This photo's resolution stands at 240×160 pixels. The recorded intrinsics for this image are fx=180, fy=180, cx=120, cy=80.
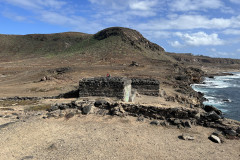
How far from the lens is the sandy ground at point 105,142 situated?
6.80 m

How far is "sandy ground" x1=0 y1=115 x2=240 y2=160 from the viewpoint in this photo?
22.3ft

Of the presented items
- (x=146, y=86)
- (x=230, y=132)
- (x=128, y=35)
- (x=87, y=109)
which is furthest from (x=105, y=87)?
(x=128, y=35)

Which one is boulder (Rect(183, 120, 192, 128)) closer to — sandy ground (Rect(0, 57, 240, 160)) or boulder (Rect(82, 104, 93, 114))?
sandy ground (Rect(0, 57, 240, 160))

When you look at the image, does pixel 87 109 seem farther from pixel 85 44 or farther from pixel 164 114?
pixel 85 44

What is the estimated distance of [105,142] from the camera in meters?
7.66

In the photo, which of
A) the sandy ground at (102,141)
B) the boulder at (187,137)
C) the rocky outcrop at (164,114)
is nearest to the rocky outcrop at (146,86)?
the rocky outcrop at (164,114)

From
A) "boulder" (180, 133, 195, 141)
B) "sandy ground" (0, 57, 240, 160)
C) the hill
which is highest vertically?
the hill

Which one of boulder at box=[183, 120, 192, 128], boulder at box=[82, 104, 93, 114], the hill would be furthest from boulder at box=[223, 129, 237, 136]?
the hill

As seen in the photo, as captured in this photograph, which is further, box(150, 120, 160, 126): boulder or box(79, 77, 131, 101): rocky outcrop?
box(79, 77, 131, 101): rocky outcrop

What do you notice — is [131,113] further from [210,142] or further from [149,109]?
[210,142]

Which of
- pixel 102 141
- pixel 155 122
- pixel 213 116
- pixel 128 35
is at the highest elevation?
pixel 128 35

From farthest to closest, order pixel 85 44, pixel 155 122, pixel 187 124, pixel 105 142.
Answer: pixel 85 44, pixel 155 122, pixel 187 124, pixel 105 142

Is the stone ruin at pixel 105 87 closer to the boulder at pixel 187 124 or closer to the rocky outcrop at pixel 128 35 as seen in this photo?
the boulder at pixel 187 124

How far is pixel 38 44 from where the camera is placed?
91562mm
